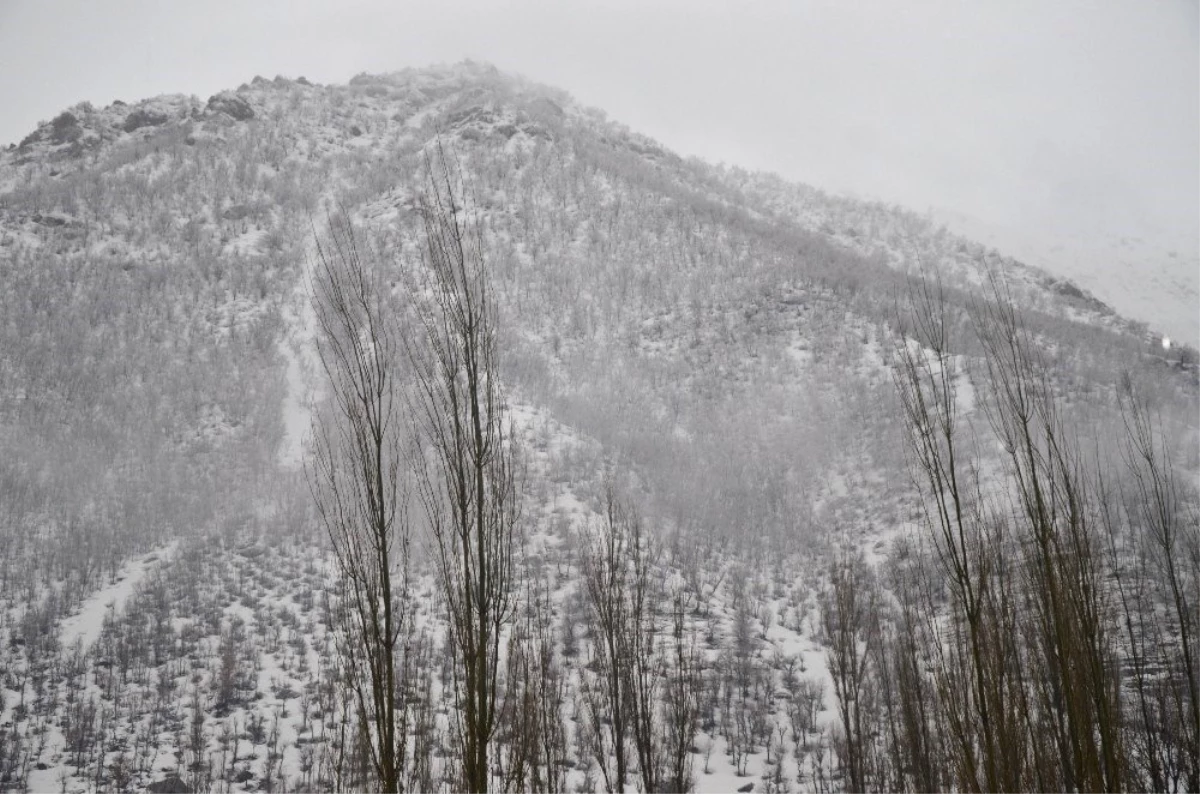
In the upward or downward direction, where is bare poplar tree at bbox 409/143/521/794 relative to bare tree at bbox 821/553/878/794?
upward

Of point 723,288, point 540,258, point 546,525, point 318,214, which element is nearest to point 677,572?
point 546,525

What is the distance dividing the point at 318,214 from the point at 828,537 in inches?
1811

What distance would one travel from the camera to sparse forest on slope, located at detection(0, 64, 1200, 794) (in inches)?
533

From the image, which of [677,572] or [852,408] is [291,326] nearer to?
[677,572]

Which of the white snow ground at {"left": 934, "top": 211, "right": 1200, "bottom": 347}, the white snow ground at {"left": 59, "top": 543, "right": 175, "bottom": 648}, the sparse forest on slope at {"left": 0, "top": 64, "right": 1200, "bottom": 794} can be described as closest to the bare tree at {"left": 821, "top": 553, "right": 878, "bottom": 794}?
the sparse forest on slope at {"left": 0, "top": 64, "right": 1200, "bottom": 794}

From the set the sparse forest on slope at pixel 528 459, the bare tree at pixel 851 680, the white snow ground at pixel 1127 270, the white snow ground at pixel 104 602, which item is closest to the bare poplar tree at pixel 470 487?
the sparse forest on slope at pixel 528 459

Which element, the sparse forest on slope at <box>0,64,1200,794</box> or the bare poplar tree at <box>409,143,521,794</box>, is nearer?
the bare poplar tree at <box>409,143,521,794</box>

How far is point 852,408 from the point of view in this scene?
33.8 m

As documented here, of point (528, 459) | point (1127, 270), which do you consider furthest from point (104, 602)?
point (1127, 270)

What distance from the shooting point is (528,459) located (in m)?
27.0

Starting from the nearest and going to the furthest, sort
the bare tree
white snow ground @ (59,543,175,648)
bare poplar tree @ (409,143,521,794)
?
bare poplar tree @ (409,143,521,794)
the bare tree
white snow ground @ (59,543,175,648)

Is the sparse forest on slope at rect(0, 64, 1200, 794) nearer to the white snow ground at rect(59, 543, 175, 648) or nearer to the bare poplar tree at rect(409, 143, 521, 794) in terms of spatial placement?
the white snow ground at rect(59, 543, 175, 648)

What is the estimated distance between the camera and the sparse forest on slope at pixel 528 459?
1353 centimetres

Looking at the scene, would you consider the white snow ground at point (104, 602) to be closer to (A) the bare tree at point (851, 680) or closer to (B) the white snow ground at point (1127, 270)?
(A) the bare tree at point (851, 680)
